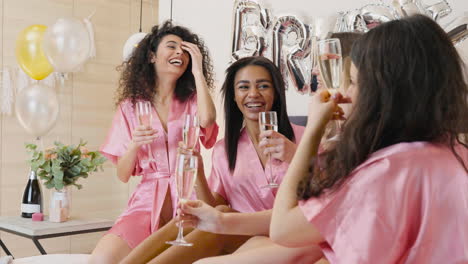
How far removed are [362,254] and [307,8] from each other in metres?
2.23

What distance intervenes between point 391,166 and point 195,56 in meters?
1.60

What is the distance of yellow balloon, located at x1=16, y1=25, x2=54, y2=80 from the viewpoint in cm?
429

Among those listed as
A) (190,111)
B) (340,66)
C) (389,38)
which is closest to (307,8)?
(190,111)

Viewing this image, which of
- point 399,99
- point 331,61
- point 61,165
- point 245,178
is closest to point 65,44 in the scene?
point 61,165

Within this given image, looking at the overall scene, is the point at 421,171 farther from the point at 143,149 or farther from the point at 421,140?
the point at 143,149

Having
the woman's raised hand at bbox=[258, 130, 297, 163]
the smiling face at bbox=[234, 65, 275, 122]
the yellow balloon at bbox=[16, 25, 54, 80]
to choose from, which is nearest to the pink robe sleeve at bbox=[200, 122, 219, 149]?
the smiling face at bbox=[234, 65, 275, 122]

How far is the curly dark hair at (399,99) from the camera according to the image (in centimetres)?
136

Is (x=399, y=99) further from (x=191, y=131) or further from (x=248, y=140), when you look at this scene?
(x=248, y=140)

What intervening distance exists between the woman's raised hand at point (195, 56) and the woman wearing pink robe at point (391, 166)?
4.30 ft

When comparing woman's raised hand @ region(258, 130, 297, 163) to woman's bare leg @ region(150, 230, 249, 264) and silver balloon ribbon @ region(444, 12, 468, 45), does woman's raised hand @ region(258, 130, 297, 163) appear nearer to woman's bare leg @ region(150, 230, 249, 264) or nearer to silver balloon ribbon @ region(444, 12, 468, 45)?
woman's bare leg @ region(150, 230, 249, 264)

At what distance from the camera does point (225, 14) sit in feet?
12.6

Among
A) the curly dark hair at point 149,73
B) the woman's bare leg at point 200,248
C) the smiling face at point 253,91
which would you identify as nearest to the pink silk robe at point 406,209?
the woman's bare leg at point 200,248

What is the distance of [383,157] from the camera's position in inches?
51.6

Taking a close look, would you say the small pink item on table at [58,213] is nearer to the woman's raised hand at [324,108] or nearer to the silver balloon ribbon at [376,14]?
the silver balloon ribbon at [376,14]
